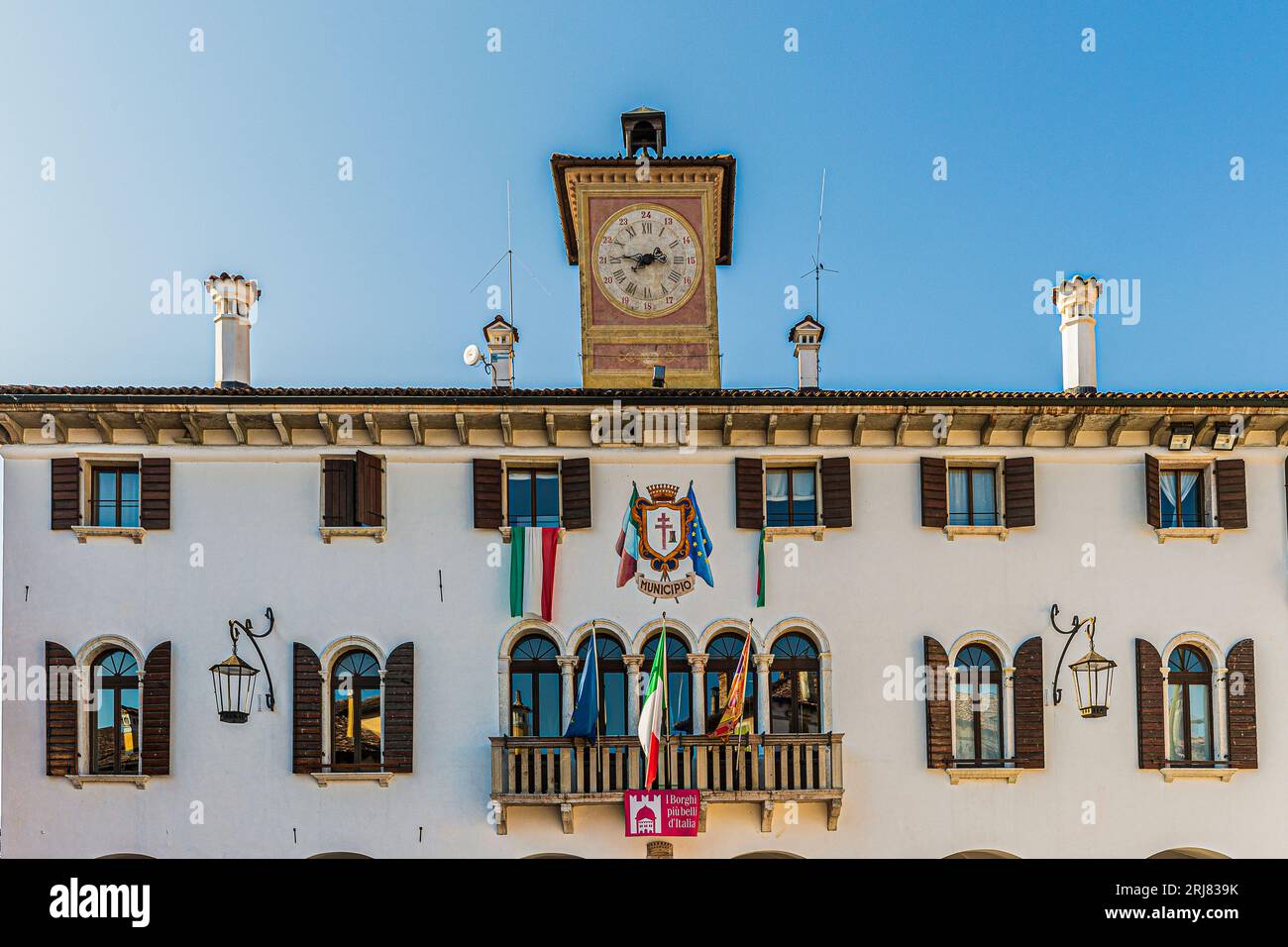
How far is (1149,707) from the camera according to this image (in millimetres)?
16375

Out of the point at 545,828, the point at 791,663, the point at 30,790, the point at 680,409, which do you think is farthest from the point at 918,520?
the point at 30,790

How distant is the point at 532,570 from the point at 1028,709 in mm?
7150

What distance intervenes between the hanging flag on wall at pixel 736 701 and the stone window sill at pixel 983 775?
10.2ft

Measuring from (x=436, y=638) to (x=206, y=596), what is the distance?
10.7 ft

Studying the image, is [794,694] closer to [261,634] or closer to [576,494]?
[576,494]

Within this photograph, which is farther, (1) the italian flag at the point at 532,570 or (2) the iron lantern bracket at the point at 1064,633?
(2) the iron lantern bracket at the point at 1064,633

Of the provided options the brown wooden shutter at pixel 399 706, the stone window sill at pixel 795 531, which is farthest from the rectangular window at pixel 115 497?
the stone window sill at pixel 795 531

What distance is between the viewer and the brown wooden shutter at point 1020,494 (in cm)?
1670

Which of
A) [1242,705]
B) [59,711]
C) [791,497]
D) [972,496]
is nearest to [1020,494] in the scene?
[972,496]

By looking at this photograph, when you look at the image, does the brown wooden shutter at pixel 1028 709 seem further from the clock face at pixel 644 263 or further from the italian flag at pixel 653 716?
the clock face at pixel 644 263

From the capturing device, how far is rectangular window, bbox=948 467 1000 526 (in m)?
17.0

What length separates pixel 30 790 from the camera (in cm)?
1606

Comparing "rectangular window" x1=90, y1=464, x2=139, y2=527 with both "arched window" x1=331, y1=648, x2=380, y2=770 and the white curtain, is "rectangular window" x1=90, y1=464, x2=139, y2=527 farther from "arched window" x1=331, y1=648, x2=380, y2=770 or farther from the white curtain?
the white curtain
